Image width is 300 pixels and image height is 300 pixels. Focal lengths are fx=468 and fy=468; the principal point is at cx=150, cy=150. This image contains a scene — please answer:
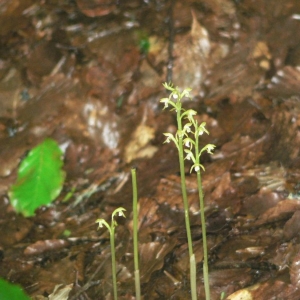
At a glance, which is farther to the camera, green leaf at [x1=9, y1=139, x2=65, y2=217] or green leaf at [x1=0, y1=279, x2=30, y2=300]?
green leaf at [x1=9, y1=139, x2=65, y2=217]

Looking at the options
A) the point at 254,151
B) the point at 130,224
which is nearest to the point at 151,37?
the point at 254,151

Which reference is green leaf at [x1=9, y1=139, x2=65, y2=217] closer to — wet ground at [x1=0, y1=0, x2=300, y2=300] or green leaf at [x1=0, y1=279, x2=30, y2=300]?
wet ground at [x1=0, y1=0, x2=300, y2=300]

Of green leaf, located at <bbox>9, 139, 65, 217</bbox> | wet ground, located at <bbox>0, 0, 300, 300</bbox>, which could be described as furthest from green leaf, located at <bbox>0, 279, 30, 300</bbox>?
green leaf, located at <bbox>9, 139, 65, 217</bbox>

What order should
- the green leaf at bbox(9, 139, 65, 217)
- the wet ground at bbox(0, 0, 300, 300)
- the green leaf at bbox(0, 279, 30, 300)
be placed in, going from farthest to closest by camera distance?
the green leaf at bbox(9, 139, 65, 217)
the wet ground at bbox(0, 0, 300, 300)
the green leaf at bbox(0, 279, 30, 300)

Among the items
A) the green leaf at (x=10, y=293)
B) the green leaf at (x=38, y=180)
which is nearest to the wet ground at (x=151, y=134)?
the green leaf at (x=38, y=180)

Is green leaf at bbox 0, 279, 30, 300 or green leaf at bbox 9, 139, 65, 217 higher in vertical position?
green leaf at bbox 0, 279, 30, 300

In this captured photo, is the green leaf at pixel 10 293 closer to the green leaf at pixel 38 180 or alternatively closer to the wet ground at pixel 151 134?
the wet ground at pixel 151 134
